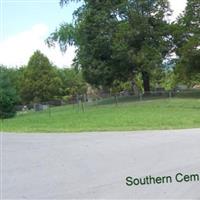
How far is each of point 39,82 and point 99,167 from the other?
6813 centimetres

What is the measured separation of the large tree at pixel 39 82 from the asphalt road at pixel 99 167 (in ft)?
204

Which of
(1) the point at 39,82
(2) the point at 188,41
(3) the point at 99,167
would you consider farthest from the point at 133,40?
(3) the point at 99,167

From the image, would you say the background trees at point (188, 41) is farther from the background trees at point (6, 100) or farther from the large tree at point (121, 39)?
the background trees at point (6, 100)

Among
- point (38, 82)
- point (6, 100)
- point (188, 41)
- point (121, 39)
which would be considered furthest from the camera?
point (38, 82)

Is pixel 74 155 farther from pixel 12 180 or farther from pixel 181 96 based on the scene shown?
pixel 181 96

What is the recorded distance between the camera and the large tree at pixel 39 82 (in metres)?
78.2

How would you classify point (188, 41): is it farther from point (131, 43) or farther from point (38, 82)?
point (38, 82)

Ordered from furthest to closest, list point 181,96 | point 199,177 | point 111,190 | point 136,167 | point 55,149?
point 181,96 → point 55,149 → point 136,167 → point 199,177 → point 111,190

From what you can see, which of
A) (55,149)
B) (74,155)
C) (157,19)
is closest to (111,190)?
(74,155)

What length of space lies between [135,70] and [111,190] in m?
45.3

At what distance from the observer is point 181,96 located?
5003 cm

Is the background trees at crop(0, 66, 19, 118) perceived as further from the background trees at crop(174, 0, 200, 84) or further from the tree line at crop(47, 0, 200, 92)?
the background trees at crop(174, 0, 200, 84)

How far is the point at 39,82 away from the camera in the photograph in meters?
78.2

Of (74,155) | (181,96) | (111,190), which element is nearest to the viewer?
(111,190)
